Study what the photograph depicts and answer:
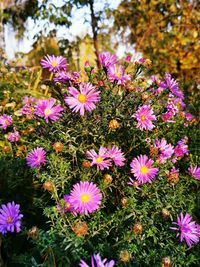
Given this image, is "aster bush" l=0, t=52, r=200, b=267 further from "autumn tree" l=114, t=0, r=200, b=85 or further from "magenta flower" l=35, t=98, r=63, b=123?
"autumn tree" l=114, t=0, r=200, b=85

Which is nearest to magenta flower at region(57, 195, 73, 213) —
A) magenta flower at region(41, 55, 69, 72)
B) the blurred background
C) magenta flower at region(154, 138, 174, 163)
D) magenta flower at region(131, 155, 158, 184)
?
magenta flower at region(131, 155, 158, 184)

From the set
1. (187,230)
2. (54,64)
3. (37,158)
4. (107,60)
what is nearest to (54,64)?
(54,64)

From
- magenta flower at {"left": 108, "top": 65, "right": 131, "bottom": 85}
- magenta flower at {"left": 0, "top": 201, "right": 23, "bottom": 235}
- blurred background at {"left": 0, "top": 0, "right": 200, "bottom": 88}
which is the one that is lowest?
magenta flower at {"left": 0, "top": 201, "right": 23, "bottom": 235}

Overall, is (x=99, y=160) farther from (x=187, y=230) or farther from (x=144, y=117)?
(x=187, y=230)

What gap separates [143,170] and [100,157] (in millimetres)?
144

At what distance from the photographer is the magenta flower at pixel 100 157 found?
4.28 feet

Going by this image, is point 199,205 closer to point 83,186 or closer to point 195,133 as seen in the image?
point 195,133

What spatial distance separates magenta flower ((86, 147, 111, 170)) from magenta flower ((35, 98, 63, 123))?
151mm

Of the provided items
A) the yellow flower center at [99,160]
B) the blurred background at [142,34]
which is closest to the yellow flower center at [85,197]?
the yellow flower center at [99,160]

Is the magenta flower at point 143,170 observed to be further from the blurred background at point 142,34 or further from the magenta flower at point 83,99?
the blurred background at point 142,34

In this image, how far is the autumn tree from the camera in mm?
6492

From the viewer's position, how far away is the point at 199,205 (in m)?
1.90

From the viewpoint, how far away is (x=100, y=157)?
4.33 feet

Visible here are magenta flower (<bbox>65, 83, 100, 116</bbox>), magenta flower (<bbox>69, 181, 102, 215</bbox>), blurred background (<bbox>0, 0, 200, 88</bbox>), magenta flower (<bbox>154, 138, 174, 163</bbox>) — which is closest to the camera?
magenta flower (<bbox>69, 181, 102, 215</bbox>)
